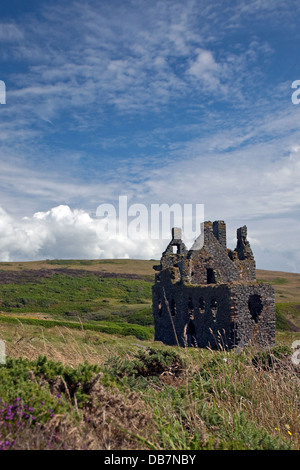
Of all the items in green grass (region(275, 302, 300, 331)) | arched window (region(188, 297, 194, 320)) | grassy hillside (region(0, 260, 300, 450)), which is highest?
grassy hillside (region(0, 260, 300, 450))

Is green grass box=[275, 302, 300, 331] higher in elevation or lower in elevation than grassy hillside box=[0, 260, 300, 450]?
lower

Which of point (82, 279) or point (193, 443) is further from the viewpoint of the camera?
point (82, 279)

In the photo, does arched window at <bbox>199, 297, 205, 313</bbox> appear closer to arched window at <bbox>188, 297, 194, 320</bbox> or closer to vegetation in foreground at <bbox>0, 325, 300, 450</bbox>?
arched window at <bbox>188, 297, 194, 320</bbox>

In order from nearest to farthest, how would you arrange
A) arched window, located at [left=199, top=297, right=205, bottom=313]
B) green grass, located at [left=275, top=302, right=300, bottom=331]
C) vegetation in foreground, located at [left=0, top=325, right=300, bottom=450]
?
1. vegetation in foreground, located at [left=0, top=325, right=300, bottom=450]
2. arched window, located at [left=199, top=297, right=205, bottom=313]
3. green grass, located at [left=275, top=302, right=300, bottom=331]

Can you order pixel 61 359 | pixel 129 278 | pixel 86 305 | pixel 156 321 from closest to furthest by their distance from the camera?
pixel 61 359 < pixel 156 321 < pixel 86 305 < pixel 129 278

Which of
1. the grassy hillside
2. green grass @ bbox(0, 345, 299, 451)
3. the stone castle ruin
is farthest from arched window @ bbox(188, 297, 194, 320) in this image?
green grass @ bbox(0, 345, 299, 451)

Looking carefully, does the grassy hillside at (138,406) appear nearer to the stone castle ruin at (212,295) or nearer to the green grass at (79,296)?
the stone castle ruin at (212,295)

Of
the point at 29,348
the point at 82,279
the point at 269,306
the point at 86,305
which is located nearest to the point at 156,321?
the point at 269,306

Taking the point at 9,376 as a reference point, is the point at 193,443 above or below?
below

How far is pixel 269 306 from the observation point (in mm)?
21656


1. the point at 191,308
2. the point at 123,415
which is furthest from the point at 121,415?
the point at 191,308

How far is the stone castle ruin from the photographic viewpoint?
2052cm

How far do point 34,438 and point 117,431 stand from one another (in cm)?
96
